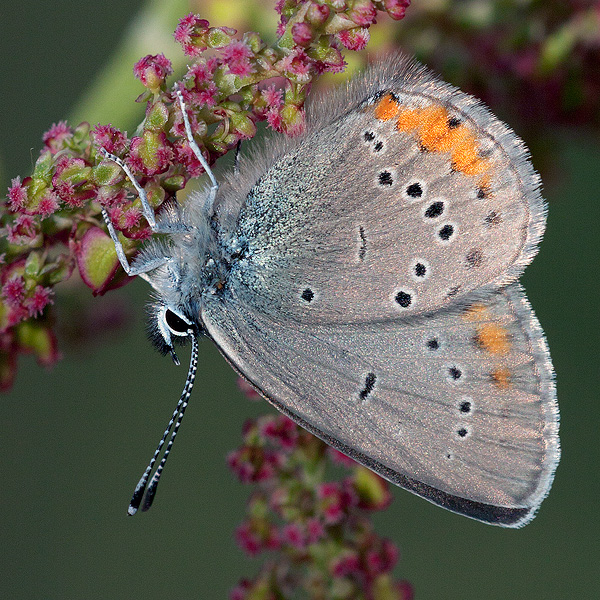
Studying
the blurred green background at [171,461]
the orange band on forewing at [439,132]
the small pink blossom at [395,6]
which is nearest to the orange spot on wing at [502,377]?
the orange band on forewing at [439,132]

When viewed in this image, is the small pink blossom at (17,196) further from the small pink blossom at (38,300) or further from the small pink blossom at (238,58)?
the small pink blossom at (238,58)

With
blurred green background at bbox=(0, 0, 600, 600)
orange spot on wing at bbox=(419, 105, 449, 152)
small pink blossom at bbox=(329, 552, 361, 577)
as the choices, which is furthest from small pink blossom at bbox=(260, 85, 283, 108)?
blurred green background at bbox=(0, 0, 600, 600)

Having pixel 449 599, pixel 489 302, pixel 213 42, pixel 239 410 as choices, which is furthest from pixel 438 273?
pixel 449 599

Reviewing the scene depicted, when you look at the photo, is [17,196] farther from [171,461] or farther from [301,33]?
[171,461]

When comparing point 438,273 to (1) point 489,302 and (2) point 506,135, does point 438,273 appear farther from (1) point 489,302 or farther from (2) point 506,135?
(2) point 506,135

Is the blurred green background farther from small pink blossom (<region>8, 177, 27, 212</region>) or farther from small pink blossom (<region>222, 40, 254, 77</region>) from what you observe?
small pink blossom (<region>222, 40, 254, 77</region>)

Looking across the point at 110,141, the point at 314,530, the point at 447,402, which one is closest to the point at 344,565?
the point at 314,530
